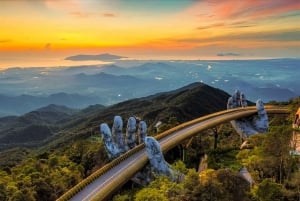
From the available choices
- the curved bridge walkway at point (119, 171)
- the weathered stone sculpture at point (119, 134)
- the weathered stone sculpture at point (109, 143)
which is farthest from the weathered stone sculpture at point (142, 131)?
the weathered stone sculpture at point (109, 143)

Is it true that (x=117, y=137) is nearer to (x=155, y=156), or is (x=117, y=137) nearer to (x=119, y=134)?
(x=119, y=134)

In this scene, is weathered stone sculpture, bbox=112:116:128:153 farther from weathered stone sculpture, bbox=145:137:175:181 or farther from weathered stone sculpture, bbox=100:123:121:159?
weathered stone sculpture, bbox=145:137:175:181

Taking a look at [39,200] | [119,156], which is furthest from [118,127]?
[39,200]

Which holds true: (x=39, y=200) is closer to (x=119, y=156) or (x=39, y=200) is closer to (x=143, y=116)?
(x=119, y=156)

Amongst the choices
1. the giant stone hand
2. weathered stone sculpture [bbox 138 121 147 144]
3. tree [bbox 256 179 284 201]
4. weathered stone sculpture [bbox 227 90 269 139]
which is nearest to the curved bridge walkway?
the giant stone hand

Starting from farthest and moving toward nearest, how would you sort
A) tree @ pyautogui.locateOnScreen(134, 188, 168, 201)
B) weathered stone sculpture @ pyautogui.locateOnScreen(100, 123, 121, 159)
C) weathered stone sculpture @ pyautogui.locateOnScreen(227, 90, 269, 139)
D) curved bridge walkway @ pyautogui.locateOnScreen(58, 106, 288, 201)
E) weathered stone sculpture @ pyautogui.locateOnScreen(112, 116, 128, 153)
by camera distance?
1. weathered stone sculpture @ pyautogui.locateOnScreen(227, 90, 269, 139)
2. weathered stone sculpture @ pyautogui.locateOnScreen(112, 116, 128, 153)
3. weathered stone sculpture @ pyautogui.locateOnScreen(100, 123, 121, 159)
4. curved bridge walkway @ pyautogui.locateOnScreen(58, 106, 288, 201)
5. tree @ pyautogui.locateOnScreen(134, 188, 168, 201)
